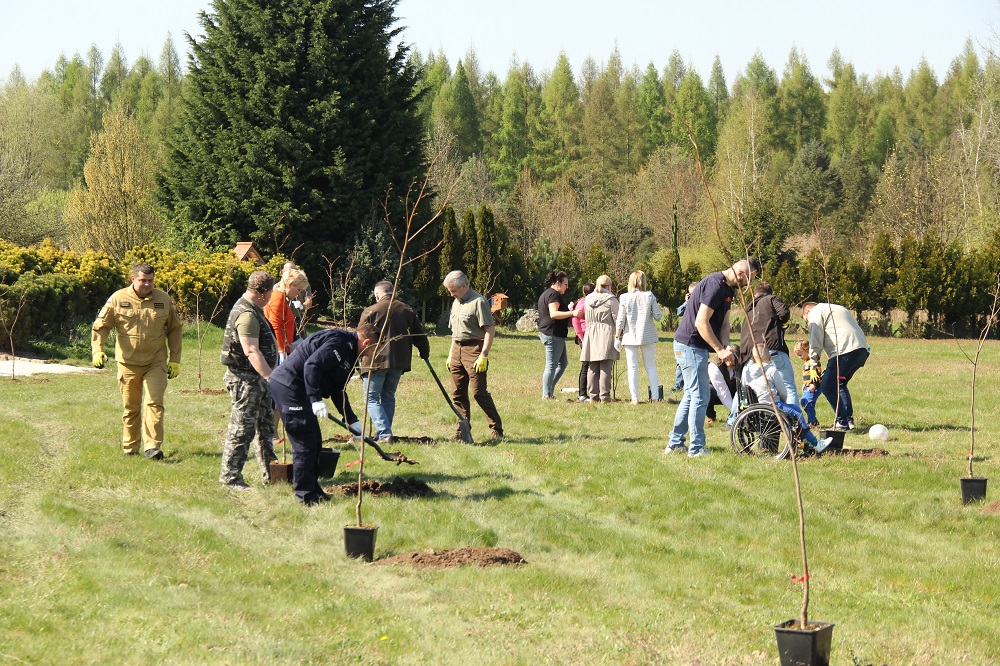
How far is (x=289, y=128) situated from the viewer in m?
30.5

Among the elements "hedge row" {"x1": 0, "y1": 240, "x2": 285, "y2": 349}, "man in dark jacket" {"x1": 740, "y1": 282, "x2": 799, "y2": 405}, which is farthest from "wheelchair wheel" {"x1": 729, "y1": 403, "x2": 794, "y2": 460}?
"hedge row" {"x1": 0, "y1": 240, "x2": 285, "y2": 349}

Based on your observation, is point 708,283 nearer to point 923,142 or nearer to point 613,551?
point 613,551

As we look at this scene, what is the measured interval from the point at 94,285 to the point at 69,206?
25.3m

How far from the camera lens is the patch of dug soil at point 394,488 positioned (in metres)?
8.53

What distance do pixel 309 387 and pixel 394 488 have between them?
1.15 meters

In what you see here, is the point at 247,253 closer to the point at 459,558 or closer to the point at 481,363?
the point at 481,363

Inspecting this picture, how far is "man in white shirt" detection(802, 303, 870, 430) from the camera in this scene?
1205 centimetres

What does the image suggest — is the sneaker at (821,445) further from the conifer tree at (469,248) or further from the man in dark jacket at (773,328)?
the conifer tree at (469,248)

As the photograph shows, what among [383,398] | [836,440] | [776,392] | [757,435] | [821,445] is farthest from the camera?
[776,392]

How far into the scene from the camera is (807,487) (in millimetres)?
9203

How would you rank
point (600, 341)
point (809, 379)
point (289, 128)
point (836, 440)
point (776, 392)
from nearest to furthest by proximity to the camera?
point (836, 440), point (776, 392), point (809, 379), point (600, 341), point (289, 128)

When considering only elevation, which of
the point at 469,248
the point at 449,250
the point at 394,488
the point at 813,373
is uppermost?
the point at 469,248

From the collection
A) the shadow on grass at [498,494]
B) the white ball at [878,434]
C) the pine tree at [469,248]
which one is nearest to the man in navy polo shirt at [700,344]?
the shadow on grass at [498,494]

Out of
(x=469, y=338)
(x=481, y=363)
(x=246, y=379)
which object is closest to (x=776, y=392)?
(x=481, y=363)
